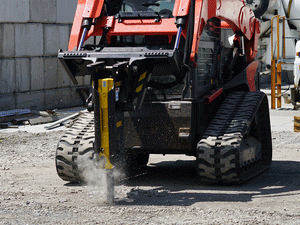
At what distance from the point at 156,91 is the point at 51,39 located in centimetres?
916

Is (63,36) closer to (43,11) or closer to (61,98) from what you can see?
(43,11)

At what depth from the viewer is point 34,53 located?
50.8 feet

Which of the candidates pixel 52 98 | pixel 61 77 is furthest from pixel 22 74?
pixel 61 77

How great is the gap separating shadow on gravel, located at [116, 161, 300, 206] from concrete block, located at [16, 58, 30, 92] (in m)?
6.95

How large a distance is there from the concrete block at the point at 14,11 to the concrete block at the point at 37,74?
109 centimetres

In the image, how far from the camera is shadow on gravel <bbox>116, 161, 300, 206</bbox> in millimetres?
6676

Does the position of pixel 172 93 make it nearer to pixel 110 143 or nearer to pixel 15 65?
pixel 110 143

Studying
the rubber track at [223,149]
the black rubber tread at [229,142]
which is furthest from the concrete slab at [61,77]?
the rubber track at [223,149]

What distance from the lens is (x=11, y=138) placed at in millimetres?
11602

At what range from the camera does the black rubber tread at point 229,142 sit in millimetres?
7121

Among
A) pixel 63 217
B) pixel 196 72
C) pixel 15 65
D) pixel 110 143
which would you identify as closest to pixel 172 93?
pixel 196 72

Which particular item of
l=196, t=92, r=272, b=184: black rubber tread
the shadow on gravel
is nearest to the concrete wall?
the shadow on gravel

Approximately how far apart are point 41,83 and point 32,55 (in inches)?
30.3

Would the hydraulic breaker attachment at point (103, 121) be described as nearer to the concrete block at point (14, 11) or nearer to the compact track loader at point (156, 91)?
the compact track loader at point (156, 91)
